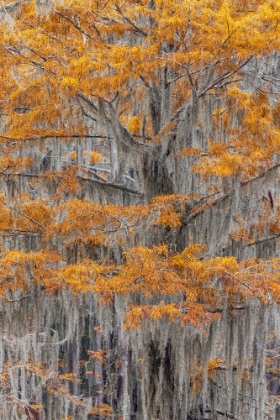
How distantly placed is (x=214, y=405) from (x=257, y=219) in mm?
2125

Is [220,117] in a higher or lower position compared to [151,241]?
higher

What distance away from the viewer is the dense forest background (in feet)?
20.2

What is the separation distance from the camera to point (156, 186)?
7453mm

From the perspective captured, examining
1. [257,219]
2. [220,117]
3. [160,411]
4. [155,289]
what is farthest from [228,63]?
[160,411]

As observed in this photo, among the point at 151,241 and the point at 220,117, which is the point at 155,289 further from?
the point at 220,117

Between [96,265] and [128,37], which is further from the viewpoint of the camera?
[128,37]

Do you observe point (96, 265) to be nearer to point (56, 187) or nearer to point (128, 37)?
point (56, 187)

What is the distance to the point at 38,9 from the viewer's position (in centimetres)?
663

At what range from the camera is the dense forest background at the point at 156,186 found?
6168 mm

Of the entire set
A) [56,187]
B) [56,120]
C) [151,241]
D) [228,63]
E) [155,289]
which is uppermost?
[228,63]

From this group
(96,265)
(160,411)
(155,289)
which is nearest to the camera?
(155,289)

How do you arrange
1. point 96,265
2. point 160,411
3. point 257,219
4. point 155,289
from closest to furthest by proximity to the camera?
point 155,289
point 96,265
point 160,411
point 257,219

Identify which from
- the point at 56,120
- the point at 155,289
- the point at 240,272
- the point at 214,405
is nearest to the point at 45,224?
the point at 56,120

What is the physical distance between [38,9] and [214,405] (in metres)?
4.61
